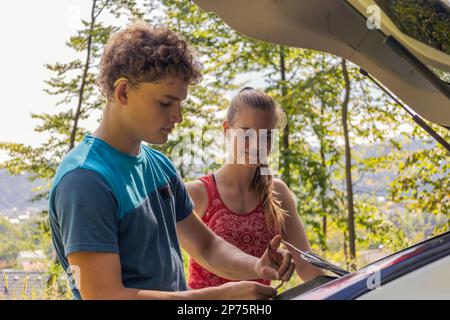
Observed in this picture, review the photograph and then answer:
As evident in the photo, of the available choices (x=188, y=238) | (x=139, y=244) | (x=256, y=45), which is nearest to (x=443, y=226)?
(x=256, y=45)

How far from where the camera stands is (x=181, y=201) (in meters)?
1.87

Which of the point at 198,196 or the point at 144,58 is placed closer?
the point at 144,58

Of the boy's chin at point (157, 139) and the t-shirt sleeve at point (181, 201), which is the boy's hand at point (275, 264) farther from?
the boy's chin at point (157, 139)

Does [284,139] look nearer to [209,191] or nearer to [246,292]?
[209,191]

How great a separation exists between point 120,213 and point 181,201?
16.7 inches

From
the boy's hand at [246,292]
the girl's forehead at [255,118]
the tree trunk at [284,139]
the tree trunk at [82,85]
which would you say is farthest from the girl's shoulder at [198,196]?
the tree trunk at [284,139]

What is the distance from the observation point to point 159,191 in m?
1.68

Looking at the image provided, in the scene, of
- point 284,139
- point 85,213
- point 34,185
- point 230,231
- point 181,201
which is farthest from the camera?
point 284,139

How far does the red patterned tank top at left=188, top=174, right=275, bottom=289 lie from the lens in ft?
7.70

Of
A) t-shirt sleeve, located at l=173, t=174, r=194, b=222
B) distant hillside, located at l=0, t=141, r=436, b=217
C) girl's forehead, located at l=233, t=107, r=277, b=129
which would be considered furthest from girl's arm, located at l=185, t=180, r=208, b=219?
distant hillside, located at l=0, t=141, r=436, b=217

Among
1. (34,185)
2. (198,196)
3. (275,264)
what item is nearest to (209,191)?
(198,196)

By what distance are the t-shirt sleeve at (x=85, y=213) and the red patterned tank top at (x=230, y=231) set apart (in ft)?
3.21

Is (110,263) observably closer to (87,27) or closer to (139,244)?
(139,244)

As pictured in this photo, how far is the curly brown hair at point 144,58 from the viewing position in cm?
162
